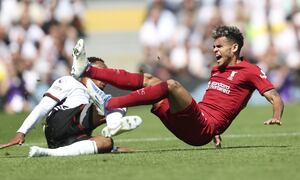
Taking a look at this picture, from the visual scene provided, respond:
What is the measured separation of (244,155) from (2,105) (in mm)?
11246

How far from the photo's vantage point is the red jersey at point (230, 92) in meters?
10.2

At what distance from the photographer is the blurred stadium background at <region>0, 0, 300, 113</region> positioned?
65.5 ft

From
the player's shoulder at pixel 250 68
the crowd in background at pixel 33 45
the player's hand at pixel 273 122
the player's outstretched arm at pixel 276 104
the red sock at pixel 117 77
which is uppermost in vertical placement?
the red sock at pixel 117 77

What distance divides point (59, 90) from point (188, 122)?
1543mm

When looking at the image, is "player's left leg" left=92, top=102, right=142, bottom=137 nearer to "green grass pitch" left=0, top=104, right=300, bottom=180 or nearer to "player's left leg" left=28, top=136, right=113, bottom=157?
"green grass pitch" left=0, top=104, right=300, bottom=180

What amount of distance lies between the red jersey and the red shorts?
0.18 meters

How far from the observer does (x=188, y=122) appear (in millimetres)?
9773

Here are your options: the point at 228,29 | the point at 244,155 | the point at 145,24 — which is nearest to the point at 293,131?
the point at 228,29

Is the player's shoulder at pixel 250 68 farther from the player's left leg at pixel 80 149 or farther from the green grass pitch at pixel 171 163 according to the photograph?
the player's left leg at pixel 80 149

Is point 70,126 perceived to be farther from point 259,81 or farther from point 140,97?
point 259,81

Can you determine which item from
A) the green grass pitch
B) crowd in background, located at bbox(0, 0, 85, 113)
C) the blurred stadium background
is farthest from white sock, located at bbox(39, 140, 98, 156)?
crowd in background, located at bbox(0, 0, 85, 113)

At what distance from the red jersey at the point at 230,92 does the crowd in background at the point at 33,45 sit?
9095 mm

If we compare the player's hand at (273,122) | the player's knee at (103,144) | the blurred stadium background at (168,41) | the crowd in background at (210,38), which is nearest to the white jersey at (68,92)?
the player's knee at (103,144)

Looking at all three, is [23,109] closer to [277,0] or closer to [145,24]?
[145,24]
